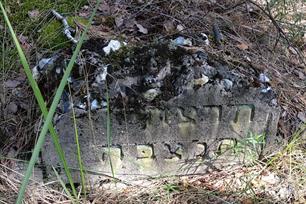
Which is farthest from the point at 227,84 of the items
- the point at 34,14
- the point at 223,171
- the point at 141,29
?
the point at 34,14

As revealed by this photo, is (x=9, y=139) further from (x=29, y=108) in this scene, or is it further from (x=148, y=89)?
(x=148, y=89)

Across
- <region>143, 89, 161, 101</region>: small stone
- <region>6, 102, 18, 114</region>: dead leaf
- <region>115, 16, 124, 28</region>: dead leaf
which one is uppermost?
<region>115, 16, 124, 28</region>: dead leaf

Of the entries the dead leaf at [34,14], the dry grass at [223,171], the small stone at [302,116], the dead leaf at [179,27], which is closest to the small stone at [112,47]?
the dry grass at [223,171]

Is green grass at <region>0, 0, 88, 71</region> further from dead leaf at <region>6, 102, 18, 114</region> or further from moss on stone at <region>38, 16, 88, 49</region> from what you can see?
dead leaf at <region>6, 102, 18, 114</region>

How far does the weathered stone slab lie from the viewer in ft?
6.77

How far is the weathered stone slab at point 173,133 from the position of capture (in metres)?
2.06

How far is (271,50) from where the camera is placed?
2.87m

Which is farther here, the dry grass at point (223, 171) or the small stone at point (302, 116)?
the small stone at point (302, 116)

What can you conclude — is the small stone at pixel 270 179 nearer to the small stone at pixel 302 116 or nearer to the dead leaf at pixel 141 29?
the small stone at pixel 302 116

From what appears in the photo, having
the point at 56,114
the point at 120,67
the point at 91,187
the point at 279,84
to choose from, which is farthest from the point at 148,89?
the point at 279,84

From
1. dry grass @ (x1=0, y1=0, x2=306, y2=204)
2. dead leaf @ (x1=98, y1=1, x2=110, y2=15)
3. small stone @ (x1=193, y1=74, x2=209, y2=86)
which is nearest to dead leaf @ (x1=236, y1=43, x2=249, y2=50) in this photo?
dry grass @ (x1=0, y1=0, x2=306, y2=204)

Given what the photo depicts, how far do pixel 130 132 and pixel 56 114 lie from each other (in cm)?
39

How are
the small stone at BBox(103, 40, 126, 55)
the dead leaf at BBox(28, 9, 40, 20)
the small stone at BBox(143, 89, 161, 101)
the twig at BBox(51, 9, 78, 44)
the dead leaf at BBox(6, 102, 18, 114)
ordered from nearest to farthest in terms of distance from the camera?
1. the small stone at BBox(143, 89, 161, 101)
2. the small stone at BBox(103, 40, 126, 55)
3. the dead leaf at BBox(6, 102, 18, 114)
4. the twig at BBox(51, 9, 78, 44)
5. the dead leaf at BBox(28, 9, 40, 20)

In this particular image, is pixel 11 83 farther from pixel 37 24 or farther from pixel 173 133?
pixel 173 133
